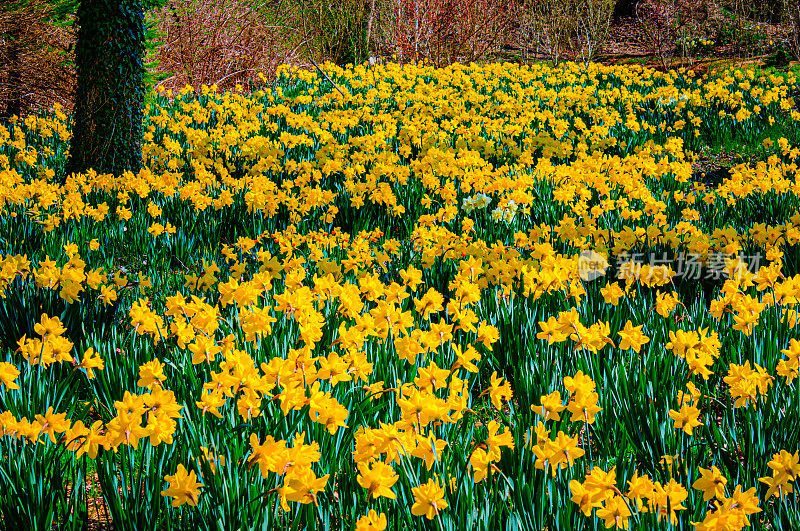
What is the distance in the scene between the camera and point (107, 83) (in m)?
5.45

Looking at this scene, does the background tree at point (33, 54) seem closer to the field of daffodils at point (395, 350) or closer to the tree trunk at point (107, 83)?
the field of daffodils at point (395, 350)

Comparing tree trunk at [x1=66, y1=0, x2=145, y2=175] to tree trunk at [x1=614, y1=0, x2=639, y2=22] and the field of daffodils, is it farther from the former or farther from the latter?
tree trunk at [x1=614, y1=0, x2=639, y2=22]

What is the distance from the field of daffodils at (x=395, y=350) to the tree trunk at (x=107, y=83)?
0.40 m

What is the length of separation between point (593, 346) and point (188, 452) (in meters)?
1.32

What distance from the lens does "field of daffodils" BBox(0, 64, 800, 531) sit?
1.48m

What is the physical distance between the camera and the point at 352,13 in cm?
1463

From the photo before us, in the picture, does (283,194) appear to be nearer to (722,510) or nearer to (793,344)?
(793,344)

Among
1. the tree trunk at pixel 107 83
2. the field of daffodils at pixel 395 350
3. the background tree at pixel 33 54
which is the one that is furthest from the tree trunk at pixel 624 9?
the tree trunk at pixel 107 83

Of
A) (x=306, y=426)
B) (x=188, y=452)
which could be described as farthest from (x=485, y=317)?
(x=188, y=452)

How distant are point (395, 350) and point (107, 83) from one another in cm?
445

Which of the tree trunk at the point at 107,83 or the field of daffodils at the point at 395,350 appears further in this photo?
the tree trunk at the point at 107,83

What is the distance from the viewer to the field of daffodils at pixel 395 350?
4.84ft

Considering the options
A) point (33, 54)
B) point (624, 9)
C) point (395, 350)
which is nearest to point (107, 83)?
point (33, 54)

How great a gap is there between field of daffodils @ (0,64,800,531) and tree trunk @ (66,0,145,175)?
1.30 ft
